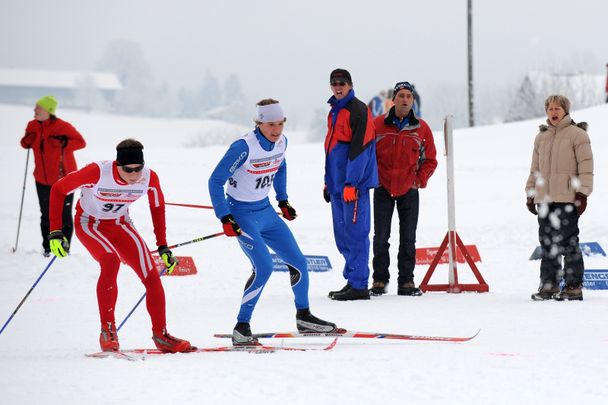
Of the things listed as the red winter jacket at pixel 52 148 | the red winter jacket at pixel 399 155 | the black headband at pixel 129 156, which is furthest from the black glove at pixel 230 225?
the red winter jacket at pixel 52 148

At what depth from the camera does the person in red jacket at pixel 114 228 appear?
6359 mm

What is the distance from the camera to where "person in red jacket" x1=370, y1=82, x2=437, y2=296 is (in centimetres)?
927

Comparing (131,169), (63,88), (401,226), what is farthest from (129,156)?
(63,88)

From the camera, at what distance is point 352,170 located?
29.2 feet

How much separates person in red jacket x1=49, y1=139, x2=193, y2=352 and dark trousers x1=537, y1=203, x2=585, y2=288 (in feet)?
12.7

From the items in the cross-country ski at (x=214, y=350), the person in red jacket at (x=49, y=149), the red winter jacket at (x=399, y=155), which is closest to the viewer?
the cross-country ski at (x=214, y=350)

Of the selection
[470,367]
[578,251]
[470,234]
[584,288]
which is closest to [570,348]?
[470,367]

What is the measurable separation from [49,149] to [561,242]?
736 centimetres

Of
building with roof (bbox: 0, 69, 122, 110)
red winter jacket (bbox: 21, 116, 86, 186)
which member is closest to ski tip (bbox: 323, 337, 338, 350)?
red winter jacket (bbox: 21, 116, 86, 186)

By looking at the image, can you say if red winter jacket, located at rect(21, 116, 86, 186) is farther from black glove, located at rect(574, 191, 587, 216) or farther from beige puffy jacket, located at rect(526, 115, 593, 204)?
black glove, located at rect(574, 191, 587, 216)

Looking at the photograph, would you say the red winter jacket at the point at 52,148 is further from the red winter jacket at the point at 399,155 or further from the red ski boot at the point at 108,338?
the red ski boot at the point at 108,338

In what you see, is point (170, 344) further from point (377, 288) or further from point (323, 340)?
point (377, 288)

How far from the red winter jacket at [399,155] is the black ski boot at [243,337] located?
3.26 metres

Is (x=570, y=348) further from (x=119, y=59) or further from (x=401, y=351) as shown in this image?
(x=119, y=59)
